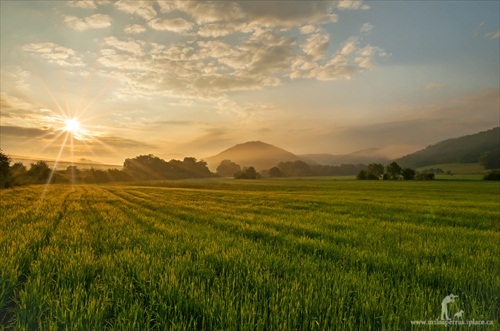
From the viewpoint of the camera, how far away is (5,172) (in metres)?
60.3

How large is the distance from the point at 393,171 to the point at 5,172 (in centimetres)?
13120

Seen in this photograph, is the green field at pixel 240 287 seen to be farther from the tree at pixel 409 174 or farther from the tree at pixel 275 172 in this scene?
the tree at pixel 275 172

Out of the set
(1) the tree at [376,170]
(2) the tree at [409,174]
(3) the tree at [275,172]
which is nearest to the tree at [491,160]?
(2) the tree at [409,174]

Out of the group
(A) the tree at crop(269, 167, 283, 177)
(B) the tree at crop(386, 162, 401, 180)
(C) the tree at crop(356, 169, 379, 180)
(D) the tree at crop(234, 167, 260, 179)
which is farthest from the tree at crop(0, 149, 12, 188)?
(A) the tree at crop(269, 167, 283, 177)

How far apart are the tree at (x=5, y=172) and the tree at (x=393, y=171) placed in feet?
422

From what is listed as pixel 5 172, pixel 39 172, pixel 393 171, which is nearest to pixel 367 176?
pixel 393 171


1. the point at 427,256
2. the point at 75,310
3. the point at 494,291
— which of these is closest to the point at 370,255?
the point at 427,256

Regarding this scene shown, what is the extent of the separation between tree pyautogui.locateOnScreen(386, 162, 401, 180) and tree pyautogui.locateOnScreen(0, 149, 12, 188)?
129 meters

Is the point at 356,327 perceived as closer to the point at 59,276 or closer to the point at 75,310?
the point at 75,310

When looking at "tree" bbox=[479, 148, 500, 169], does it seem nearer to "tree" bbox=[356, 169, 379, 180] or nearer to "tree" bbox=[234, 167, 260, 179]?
"tree" bbox=[356, 169, 379, 180]

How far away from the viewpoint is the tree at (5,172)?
192 ft

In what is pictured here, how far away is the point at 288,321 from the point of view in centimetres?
324

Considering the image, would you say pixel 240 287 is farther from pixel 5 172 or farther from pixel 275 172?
pixel 275 172

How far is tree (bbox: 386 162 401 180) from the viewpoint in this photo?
120562 mm
